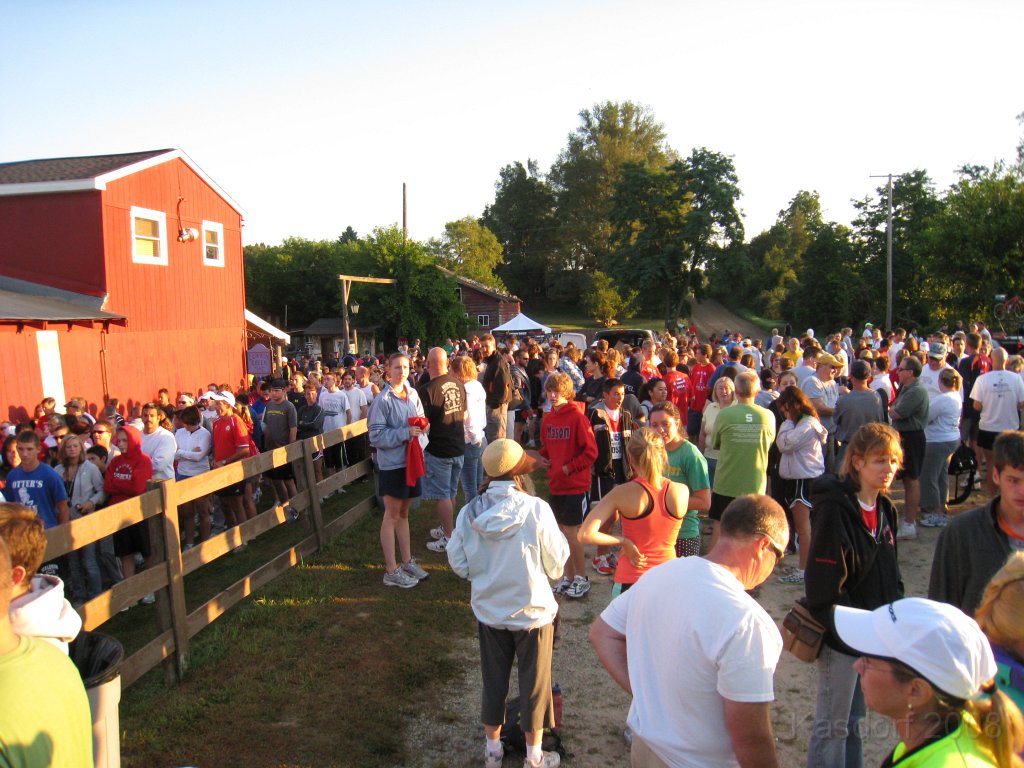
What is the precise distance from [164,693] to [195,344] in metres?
17.4

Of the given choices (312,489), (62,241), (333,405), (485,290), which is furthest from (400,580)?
(485,290)

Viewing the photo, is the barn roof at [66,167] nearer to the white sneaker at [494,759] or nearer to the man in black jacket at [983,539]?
the white sneaker at [494,759]

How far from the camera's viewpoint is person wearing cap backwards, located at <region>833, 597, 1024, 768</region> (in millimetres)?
1631

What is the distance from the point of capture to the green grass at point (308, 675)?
4.09 metres

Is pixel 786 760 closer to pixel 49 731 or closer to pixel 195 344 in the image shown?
pixel 49 731

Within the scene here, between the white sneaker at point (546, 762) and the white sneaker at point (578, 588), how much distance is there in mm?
2244

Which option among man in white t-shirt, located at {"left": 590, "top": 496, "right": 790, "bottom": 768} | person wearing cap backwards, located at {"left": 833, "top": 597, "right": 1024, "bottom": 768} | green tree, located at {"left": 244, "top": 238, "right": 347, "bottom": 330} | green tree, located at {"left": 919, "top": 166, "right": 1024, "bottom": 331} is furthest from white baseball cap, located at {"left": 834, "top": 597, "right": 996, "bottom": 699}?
green tree, located at {"left": 244, "top": 238, "right": 347, "bottom": 330}

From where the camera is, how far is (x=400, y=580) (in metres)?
6.45

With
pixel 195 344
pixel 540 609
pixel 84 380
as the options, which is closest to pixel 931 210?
pixel 195 344

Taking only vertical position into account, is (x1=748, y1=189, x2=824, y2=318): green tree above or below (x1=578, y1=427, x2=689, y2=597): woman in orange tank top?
above

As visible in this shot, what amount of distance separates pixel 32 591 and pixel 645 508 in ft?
Result: 9.34

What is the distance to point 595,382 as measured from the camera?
29.4 ft

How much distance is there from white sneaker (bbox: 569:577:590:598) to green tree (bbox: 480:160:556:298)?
67.7 m

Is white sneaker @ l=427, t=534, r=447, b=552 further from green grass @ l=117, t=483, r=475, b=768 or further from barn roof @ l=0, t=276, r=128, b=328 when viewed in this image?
barn roof @ l=0, t=276, r=128, b=328
